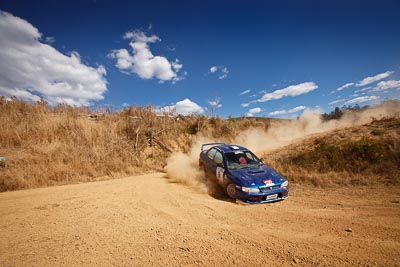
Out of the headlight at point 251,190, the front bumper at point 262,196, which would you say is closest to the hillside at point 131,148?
the front bumper at point 262,196

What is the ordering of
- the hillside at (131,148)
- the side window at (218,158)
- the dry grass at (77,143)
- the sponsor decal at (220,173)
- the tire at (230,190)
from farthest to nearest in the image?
the dry grass at (77,143) < the hillside at (131,148) < the side window at (218,158) < the sponsor decal at (220,173) < the tire at (230,190)

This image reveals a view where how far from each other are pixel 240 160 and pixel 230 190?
1330 millimetres

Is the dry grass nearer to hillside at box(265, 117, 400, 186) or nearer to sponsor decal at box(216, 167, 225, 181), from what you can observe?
sponsor decal at box(216, 167, 225, 181)

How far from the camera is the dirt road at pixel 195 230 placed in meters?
2.84

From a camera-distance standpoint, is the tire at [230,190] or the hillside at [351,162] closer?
the tire at [230,190]

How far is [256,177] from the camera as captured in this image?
5.74 metres

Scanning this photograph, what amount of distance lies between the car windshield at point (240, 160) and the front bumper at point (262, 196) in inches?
44.5

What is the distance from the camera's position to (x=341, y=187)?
6.26 metres

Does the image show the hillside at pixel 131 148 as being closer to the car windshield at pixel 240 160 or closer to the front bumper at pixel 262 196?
the car windshield at pixel 240 160

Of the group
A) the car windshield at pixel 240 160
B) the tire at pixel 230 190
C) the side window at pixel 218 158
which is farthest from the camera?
the side window at pixel 218 158

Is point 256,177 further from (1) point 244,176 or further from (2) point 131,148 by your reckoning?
(2) point 131,148

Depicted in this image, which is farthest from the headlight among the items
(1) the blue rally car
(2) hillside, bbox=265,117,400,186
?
(2) hillside, bbox=265,117,400,186

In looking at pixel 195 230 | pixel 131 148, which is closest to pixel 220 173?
pixel 195 230

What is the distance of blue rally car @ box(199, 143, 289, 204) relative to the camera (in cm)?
535
